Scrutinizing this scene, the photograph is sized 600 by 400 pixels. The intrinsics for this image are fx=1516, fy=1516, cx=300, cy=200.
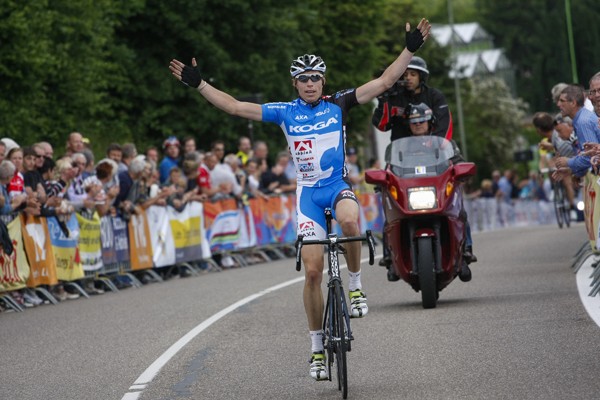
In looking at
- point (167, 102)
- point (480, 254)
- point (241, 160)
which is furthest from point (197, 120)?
point (480, 254)

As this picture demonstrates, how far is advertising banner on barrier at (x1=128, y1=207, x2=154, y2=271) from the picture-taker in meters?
23.0

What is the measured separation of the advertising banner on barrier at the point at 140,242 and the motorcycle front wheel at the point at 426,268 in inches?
360

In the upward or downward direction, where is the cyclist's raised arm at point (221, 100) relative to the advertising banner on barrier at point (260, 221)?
upward

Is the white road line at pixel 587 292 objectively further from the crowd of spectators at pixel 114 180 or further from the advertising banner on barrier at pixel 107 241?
the crowd of spectators at pixel 114 180

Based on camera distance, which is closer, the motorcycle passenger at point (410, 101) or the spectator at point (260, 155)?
the motorcycle passenger at point (410, 101)

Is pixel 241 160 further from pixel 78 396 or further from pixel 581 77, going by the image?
pixel 581 77

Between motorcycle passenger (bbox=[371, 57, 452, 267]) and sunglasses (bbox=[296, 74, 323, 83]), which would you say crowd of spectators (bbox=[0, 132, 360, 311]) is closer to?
motorcycle passenger (bbox=[371, 57, 452, 267])

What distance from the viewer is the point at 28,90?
35844 mm

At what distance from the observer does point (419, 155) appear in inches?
593

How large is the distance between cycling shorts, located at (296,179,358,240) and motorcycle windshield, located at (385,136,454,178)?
13.1 feet

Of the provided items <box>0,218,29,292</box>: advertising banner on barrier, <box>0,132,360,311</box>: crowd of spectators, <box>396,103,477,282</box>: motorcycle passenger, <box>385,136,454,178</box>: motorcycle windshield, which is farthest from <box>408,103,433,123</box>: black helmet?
<box>0,218,29,292</box>: advertising banner on barrier

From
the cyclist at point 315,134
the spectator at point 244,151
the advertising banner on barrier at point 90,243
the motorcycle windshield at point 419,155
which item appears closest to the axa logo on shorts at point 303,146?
the cyclist at point 315,134

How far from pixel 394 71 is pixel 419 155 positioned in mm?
3885

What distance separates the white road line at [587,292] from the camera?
42.9 ft
